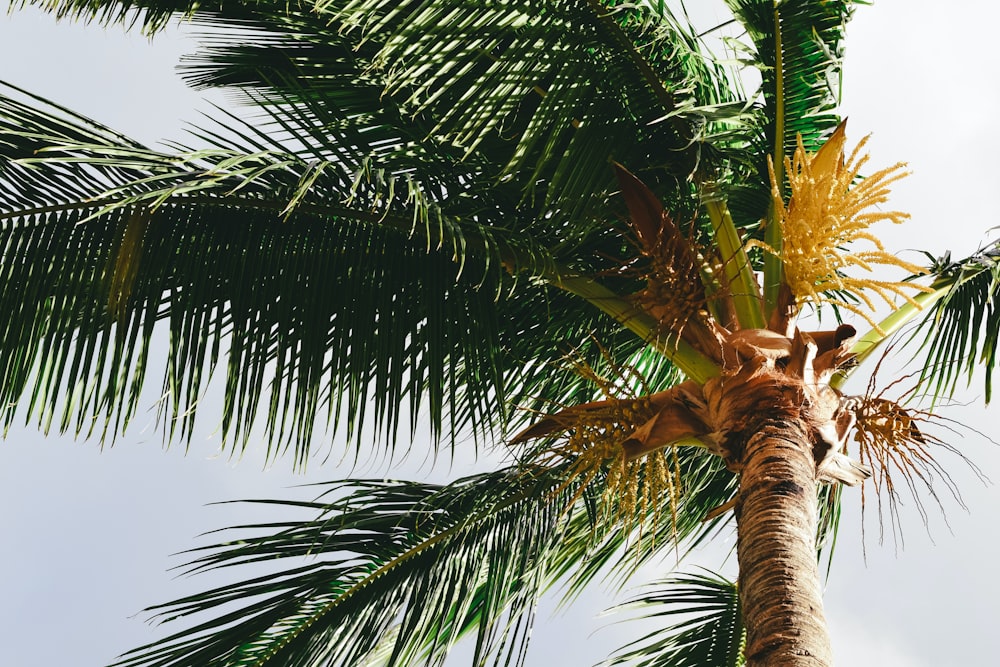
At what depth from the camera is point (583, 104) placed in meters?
4.01

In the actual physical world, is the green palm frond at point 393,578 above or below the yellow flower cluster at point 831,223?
below

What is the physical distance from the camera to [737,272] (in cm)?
385

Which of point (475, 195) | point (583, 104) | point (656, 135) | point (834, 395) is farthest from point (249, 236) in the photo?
point (834, 395)

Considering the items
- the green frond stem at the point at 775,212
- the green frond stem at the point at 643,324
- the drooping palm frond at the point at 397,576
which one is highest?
the green frond stem at the point at 775,212

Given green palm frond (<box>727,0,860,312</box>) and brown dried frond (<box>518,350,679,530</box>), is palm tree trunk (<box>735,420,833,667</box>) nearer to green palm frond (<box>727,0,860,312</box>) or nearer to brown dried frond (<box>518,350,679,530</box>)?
brown dried frond (<box>518,350,679,530</box>)

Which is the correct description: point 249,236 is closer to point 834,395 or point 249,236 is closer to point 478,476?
point 478,476

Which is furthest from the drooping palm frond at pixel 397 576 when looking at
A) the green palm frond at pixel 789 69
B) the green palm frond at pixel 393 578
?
the green palm frond at pixel 789 69

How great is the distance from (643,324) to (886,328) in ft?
3.06

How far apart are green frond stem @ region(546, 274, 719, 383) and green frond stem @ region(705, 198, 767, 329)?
25cm

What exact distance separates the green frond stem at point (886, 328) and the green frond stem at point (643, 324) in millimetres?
501

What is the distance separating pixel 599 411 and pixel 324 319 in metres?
1.04

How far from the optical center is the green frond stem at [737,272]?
377 cm

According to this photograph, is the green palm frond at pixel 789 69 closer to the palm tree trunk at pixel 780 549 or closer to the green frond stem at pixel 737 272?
the green frond stem at pixel 737 272

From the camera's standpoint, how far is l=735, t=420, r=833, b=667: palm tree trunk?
9.01 feet
